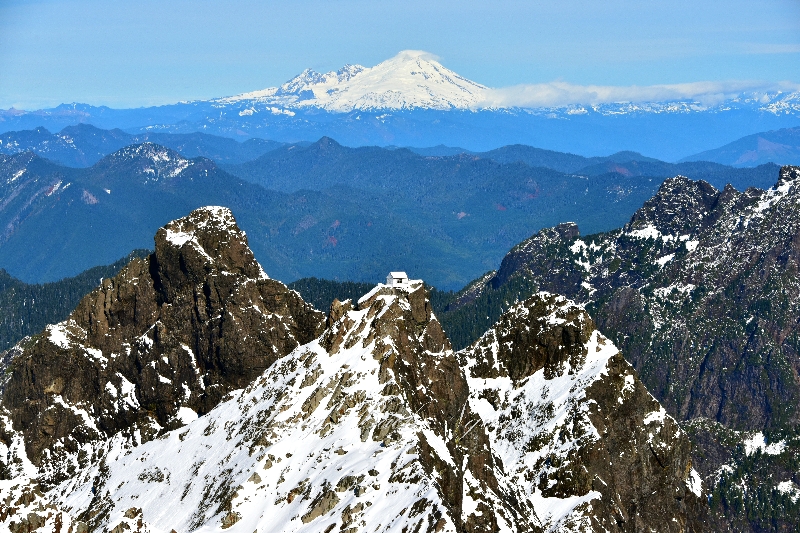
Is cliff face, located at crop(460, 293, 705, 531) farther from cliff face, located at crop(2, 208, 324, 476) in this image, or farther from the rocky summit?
cliff face, located at crop(2, 208, 324, 476)

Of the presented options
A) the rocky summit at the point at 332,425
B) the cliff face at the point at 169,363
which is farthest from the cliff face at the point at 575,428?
the cliff face at the point at 169,363

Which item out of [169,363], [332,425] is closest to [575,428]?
[332,425]

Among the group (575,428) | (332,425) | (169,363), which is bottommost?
(575,428)

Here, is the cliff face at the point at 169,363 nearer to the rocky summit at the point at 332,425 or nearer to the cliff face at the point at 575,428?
the rocky summit at the point at 332,425

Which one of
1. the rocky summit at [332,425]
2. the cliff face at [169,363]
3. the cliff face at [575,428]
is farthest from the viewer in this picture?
the cliff face at [169,363]

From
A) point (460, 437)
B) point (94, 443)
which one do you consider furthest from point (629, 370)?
point (94, 443)

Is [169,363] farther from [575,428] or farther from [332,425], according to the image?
[575,428]

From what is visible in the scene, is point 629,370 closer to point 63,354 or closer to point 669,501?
point 669,501

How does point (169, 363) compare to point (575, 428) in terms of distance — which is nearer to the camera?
point (575, 428)
